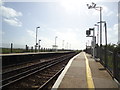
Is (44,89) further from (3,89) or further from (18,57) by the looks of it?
(18,57)

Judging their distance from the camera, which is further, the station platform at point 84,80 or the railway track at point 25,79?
the railway track at point 25,79

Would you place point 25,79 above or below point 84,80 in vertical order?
below

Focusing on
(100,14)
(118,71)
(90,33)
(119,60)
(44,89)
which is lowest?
(44,89)

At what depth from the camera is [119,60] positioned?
7.75m

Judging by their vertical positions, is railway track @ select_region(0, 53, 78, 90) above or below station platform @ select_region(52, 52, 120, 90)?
below

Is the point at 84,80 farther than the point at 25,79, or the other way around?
the point at 25,79

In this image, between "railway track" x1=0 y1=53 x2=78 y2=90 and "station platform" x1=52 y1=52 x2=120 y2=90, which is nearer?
"station platform" x1=52 y1=52 x2=120 y2=90

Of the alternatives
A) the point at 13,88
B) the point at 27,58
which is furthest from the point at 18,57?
the point at 13,88

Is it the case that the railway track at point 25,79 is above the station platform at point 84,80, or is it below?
below

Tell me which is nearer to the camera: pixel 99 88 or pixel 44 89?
pixel 99 88

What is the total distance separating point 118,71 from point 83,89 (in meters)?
2.25

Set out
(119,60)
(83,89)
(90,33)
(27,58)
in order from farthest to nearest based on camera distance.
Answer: (90,33), (27,58), (119,60), (83,89)

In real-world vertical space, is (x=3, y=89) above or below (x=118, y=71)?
below

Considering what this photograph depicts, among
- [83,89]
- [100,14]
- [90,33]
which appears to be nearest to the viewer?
[83,89]
